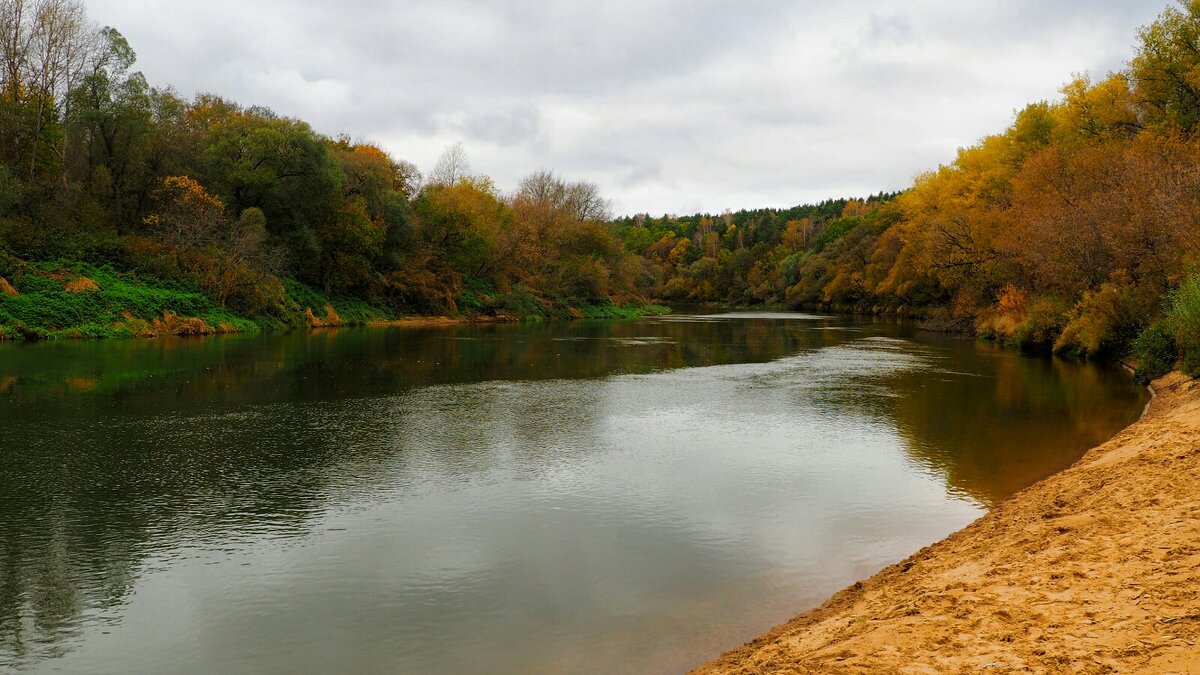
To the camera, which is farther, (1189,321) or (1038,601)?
(1189,321)

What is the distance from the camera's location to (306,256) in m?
51.1

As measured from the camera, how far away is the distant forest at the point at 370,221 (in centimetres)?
2620

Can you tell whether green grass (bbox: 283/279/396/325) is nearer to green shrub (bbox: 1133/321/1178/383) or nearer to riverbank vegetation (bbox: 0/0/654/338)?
riverbank vegetation (bbox: 0/0/654/338)

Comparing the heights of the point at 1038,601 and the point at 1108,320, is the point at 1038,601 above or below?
below

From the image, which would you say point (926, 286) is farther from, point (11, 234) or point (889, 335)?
point (11, 234)

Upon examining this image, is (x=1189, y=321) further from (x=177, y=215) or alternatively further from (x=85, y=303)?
(x=177, y=215)

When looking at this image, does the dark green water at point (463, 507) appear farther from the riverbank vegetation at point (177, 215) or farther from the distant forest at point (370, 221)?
the riverbank vegetation at point (177, 215)

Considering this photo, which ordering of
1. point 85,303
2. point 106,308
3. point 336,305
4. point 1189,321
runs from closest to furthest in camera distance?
point 1189,321 → point 85,303 → point 106,308 → point 336,305

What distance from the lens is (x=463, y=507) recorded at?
31.1ft

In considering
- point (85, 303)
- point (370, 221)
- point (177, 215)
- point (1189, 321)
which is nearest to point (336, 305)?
point (370, 221)

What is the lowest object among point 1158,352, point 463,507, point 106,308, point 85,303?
point 463,507

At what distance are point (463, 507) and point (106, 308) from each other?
32520mm

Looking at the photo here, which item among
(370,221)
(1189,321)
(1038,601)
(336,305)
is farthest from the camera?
(370,221)

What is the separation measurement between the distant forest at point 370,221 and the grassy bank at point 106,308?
100 millimetres
